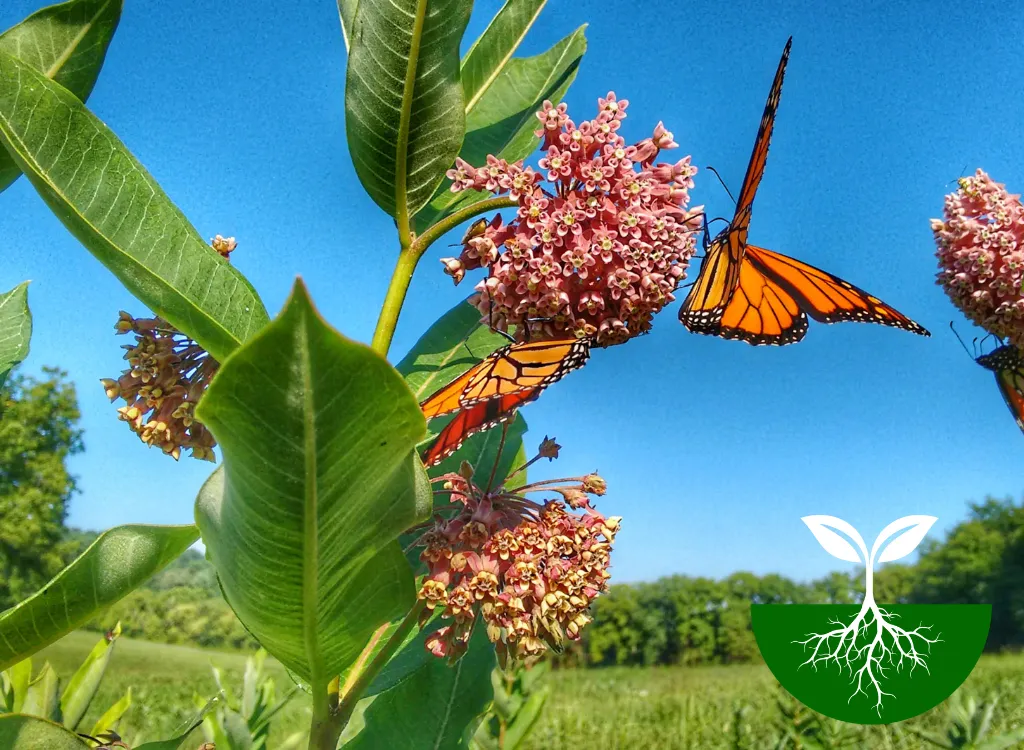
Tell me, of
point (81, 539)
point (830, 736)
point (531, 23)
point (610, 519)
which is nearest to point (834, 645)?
point (830, 736)

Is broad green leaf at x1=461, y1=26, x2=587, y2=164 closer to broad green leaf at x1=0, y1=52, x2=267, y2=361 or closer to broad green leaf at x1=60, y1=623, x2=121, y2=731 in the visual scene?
broad green leaf at x1=0, y1=52, x2=267, y2=361

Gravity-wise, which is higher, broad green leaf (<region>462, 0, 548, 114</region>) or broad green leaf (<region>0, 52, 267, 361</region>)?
broad green leaf (<region>462, 0, 548, 114</region>)

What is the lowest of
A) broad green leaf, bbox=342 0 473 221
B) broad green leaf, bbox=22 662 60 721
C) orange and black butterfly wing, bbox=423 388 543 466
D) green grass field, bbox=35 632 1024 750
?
green grass field, bbox=35 632 1024 750

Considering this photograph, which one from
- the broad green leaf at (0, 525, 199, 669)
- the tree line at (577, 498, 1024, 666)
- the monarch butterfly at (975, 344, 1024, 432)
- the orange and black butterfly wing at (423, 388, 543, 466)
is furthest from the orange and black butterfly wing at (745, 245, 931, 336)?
the tree line at (577, 498, 1024, 666)

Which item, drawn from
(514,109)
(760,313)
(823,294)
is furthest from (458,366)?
(823,294)

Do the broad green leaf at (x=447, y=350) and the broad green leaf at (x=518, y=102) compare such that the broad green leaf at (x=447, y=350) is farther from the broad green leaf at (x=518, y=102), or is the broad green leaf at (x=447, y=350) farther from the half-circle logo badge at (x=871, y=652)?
the half-circle logo badge at (x=871, y=652)

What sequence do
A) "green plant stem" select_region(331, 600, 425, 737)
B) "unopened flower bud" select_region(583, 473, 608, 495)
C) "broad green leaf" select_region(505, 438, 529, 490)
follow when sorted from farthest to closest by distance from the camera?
"broad green leaf" select_region(505, 438, 529, 490) → "unopened flower bud" select_region(583, 473, 608, 495) → "green plant stem" select_region(331, 600, 425, 737)

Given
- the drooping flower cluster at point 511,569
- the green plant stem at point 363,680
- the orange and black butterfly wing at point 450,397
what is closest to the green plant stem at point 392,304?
the orange and black butterfly wing at point 450,397
